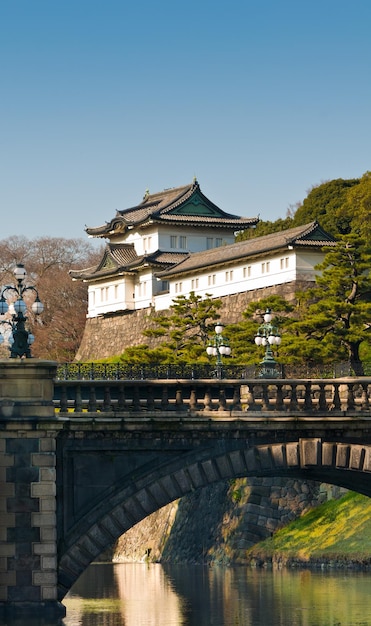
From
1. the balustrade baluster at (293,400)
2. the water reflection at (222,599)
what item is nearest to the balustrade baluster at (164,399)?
the balustrade baluster at (293,400)

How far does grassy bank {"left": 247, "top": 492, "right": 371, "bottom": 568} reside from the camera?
5778 cm

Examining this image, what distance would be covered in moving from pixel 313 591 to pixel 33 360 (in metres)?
16.5

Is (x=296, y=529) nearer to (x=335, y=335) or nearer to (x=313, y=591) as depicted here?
(x=335, y=335)

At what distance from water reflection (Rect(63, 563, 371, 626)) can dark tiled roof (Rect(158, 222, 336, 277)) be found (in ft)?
108

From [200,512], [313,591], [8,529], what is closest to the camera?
[8,529]

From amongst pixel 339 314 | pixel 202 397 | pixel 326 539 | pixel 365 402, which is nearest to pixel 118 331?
pixel 339 314

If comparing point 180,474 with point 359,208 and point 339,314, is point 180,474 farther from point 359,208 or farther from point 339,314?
point 359,208

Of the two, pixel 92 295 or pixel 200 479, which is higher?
pixel 92 295

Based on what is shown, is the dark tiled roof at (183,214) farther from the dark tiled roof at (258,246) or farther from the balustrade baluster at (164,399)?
the balustrade baluster at (164,399)

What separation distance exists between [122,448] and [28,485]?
2.69 metres

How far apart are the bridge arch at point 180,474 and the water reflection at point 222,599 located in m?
3.00

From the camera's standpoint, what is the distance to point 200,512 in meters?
69.8

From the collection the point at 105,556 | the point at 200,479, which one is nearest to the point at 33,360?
the point at 200,479

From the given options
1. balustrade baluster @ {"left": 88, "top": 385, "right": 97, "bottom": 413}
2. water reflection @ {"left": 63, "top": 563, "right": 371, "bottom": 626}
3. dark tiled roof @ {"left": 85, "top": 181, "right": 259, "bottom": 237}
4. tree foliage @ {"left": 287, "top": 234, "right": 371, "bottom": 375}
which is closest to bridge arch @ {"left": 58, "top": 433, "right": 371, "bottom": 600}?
balustrade baluster @ {"left": 88, "top": 385, "right": 97, "bottom": 413}
